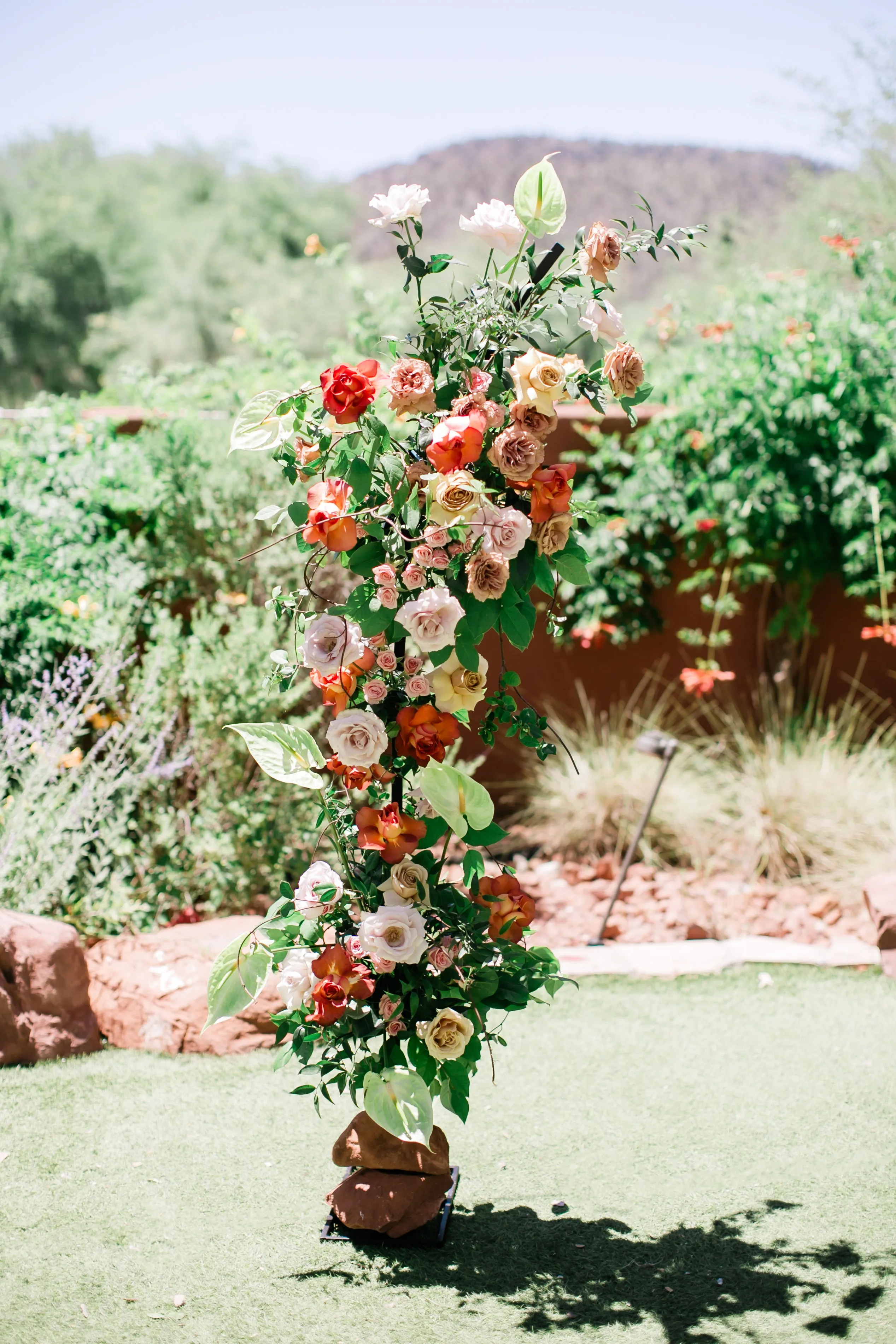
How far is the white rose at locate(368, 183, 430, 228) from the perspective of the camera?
1771 mm

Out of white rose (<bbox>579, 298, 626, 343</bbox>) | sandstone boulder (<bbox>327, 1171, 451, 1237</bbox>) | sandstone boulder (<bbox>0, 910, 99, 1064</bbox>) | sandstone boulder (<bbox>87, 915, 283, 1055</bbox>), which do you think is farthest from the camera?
sandstone boulder (<bbox>87, 915, 283, 1055</bbox>)

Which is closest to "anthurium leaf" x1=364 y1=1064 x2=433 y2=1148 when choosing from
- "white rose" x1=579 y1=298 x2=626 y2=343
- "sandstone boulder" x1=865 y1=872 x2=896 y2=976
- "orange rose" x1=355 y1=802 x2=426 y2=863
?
"orange rose" x1=355 y1=802 x2=426 y2=863

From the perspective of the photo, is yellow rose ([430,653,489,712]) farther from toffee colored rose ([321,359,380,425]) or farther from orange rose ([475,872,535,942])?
toffee colored rose ([321,359,380,425])

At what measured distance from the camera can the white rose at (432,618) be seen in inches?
68.0

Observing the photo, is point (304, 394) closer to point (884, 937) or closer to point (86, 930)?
point (86, 930)

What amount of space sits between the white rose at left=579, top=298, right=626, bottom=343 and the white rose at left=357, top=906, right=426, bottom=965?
3.62 feet

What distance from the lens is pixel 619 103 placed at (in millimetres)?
11484

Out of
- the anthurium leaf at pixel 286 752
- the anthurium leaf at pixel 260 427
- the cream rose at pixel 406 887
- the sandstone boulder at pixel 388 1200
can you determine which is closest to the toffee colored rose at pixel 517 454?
the anthurium leaf at pixel 260 427

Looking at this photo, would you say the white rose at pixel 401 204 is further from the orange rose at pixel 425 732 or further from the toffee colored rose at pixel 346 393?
the orange rose at pixel 425 732

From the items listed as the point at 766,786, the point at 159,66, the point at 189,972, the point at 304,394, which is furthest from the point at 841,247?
the point at 159,66

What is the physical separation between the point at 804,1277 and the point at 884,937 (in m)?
1.77

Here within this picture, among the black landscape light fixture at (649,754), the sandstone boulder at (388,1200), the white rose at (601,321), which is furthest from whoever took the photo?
the black landscape light fixture at (649,754)

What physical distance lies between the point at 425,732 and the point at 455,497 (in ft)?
1.46

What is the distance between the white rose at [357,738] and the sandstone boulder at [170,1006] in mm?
1303
